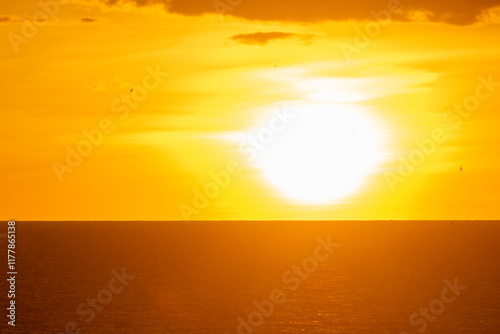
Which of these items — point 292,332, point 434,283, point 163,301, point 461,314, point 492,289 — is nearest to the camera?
point 292,332

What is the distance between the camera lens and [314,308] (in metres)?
152

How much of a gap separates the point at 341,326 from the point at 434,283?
241 feet

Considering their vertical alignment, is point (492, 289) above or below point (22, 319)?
above

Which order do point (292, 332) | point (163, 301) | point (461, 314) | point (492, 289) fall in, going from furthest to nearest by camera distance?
point (492, 289)
point (163, 301)
point (461, 314)
point (292, 332)

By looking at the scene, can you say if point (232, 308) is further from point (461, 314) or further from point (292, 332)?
point (461, 314)

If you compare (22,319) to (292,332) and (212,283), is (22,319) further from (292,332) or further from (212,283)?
(212,283)

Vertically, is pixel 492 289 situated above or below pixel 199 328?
above

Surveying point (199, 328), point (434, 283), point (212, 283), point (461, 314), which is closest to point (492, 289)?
point (434, 283)

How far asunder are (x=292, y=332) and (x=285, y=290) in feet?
177

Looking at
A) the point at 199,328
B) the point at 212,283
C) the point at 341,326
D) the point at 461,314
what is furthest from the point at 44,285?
the point at 461,314

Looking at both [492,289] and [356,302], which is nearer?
[356,302]

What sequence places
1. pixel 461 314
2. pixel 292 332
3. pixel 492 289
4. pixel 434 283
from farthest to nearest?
1. pixel 434 283
2. pixel 492 289
3. pixel 461 314
4. pixel 292 332

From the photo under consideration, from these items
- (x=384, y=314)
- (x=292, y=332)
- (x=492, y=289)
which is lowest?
(x=292, y=332)

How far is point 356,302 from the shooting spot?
161 meters
